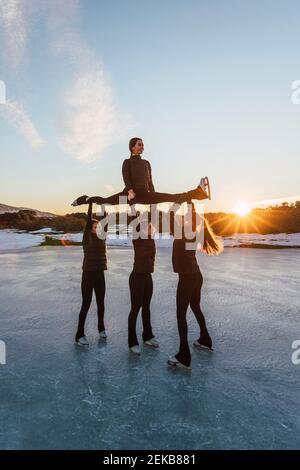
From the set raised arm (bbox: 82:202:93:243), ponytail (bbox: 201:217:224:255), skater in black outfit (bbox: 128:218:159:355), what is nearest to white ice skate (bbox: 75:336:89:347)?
skater in black outfit (bbox: 128:218:159:355)

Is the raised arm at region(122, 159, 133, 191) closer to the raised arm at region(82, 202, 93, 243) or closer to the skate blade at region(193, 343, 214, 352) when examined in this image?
the raised arm at region(82, 202, 93, 243)

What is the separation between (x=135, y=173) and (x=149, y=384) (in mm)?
2358

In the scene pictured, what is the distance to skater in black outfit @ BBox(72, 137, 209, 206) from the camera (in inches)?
154

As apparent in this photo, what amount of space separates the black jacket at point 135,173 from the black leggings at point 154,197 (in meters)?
0.10

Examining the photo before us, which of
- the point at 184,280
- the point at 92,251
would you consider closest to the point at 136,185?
the point at 92,251

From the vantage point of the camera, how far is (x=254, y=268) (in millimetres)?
10953

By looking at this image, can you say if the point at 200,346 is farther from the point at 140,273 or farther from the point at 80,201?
the point at 80,201

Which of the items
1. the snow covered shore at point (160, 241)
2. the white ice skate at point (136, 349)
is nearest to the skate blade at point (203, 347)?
the white ice skate at point (136, 349)

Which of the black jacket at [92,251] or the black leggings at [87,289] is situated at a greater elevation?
the black jacket at [92,251]

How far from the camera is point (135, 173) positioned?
13.2 feet

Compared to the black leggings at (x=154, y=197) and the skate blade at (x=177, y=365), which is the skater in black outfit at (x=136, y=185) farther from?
the skate blade at (x=177, y=365)

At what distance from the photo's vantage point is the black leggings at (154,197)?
11.3ft
